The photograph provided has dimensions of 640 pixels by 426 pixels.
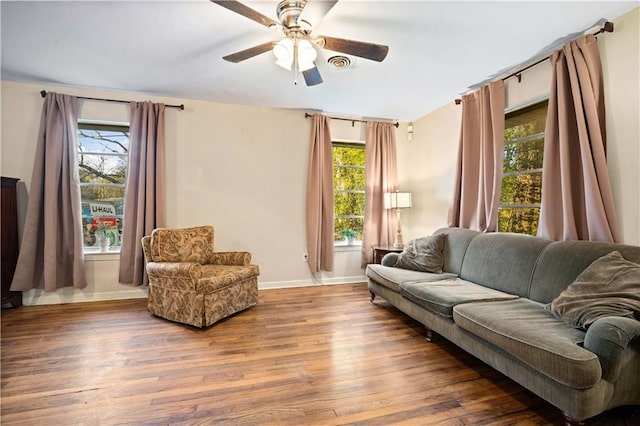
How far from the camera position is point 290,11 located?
1888 millimetres

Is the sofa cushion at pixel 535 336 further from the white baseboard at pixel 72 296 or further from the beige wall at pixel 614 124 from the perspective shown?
the white baseboard at pixel 72 296

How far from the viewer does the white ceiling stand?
2.09m

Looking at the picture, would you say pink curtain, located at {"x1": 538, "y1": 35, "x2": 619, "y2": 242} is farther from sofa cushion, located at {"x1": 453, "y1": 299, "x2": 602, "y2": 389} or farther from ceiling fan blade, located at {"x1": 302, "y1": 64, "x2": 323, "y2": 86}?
ceiling fan blade, located at {"x1": 302, "y1": 64, "x2": 323, "y2": 86}

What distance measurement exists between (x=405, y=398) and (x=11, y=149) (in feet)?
15.4

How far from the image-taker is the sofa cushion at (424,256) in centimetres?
322

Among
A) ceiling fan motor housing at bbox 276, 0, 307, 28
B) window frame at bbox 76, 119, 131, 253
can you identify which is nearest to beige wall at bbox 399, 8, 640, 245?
ceiling fan motor housing at bbox 276, 0, 307, 28

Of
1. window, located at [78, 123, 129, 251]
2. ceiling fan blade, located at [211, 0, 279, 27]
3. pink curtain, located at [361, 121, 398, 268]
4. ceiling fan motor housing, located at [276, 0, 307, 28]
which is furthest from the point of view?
pink curtain, located at [361, 121, 398, 268]

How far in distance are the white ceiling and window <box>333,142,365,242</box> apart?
1.05 meters

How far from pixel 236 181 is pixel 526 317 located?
3.46 m

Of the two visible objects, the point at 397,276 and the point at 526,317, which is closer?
the point at 526,317

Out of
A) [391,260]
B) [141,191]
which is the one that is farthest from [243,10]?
[391,260]

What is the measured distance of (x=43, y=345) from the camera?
2.41 m

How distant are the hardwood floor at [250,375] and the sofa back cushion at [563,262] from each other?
71 centimetres

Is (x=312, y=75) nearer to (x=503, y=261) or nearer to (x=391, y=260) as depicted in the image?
(x=391, y=260)
